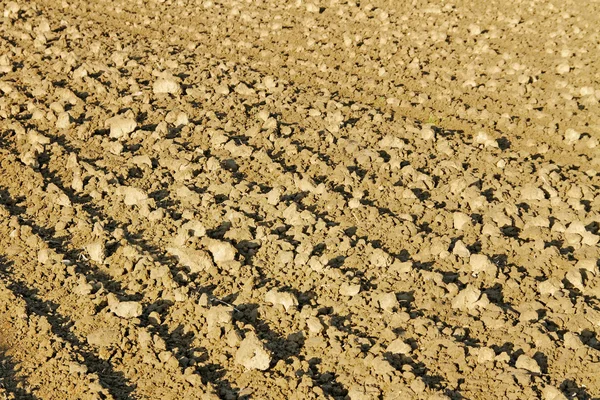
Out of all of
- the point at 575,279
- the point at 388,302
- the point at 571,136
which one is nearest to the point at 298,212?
the point at 388,302

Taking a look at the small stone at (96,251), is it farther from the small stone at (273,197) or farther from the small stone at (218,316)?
the small stone at (273,197)

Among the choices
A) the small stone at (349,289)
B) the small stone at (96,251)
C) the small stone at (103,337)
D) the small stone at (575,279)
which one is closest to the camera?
the small stone at (103,337)

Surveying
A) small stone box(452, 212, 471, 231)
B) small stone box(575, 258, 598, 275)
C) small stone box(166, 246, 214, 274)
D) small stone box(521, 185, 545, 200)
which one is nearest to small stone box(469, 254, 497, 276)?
small stone box(452, 212, 471, 231)

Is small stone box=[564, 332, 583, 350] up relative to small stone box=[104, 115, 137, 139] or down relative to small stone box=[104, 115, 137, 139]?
up

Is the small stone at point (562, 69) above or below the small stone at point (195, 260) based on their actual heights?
above

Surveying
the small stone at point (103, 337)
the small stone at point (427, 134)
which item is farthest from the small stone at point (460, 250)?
the small stone at point (103, 337)

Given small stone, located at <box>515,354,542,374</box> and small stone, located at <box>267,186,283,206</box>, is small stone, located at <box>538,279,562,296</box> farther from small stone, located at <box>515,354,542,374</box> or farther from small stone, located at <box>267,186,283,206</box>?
small stone, located at <box>267,186,283,206</box>

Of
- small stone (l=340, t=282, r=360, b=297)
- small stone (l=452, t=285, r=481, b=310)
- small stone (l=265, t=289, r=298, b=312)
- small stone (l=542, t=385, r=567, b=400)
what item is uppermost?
small stone (l=542, t=385, r=567, b=400)

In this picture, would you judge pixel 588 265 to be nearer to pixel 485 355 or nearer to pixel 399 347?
pixel 485 355
